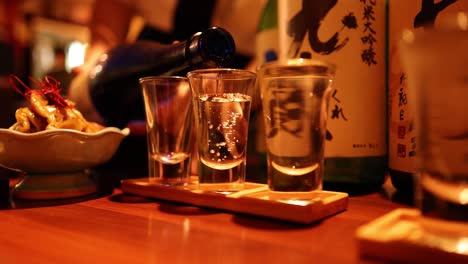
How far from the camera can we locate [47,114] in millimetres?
561

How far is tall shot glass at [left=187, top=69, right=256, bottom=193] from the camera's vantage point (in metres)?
0.48

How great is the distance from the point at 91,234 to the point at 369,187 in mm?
419

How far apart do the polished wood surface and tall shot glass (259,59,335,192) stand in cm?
5

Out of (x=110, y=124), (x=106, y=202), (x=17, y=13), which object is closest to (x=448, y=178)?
(x=106, y=202)

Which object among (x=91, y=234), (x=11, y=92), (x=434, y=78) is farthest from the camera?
(x=11, y=92)

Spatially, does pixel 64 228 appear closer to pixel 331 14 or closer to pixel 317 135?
pixel 317 135

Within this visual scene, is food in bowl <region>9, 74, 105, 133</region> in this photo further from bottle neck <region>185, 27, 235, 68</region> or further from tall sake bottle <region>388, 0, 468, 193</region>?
tall sake bottle <region>388, 0, 468, 193</region>

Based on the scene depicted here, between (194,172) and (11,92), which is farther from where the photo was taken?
(11,92)

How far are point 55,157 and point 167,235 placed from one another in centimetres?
25

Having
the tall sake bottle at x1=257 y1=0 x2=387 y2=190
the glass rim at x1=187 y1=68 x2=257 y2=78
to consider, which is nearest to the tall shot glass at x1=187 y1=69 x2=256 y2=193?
the glass rim at x1=187 y1=68 x2=257 y2=78

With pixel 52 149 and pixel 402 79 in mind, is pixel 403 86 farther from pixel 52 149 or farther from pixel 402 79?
pixel 52 149

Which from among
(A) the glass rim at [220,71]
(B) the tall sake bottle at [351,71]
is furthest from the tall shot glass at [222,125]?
(B) the tall sake bottle at [351,71]

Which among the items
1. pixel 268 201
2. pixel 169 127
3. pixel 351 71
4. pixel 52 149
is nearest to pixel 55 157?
pixel 52 149

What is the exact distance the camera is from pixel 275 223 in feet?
1.35
